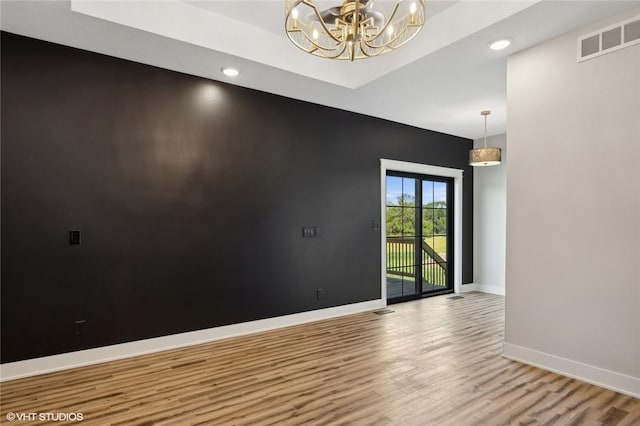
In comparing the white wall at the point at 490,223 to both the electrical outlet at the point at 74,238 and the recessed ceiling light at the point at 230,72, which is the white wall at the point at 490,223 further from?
the electrical outlet at the point at 74,238

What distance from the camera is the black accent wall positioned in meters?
3.06

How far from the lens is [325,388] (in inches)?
110

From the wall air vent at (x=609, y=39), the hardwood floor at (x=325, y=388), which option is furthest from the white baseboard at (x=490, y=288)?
the wall air vent at (x=609, y=39)

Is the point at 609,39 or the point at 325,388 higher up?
the point at 609,39

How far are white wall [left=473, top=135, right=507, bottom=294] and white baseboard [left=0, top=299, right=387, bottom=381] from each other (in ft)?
11.1

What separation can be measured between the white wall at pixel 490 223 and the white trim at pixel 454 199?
52 centimetres

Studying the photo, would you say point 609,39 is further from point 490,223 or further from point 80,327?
point 80,327

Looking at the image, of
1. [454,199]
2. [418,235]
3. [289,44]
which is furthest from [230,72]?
[454,199]

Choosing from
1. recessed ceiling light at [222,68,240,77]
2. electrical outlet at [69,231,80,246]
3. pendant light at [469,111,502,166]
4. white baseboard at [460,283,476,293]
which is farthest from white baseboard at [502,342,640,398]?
electrical outlet at [69,231,80,246]

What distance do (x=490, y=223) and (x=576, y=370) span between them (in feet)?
13.3

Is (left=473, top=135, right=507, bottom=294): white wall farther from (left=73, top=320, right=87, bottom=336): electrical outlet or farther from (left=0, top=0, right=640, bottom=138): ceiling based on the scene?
(left=73, top=320, right=87, bottom=336): electrical outlet

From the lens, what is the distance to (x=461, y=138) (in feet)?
22.2

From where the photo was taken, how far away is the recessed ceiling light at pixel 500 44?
3.11 metres

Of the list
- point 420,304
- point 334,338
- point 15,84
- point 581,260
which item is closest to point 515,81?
point 581,260
